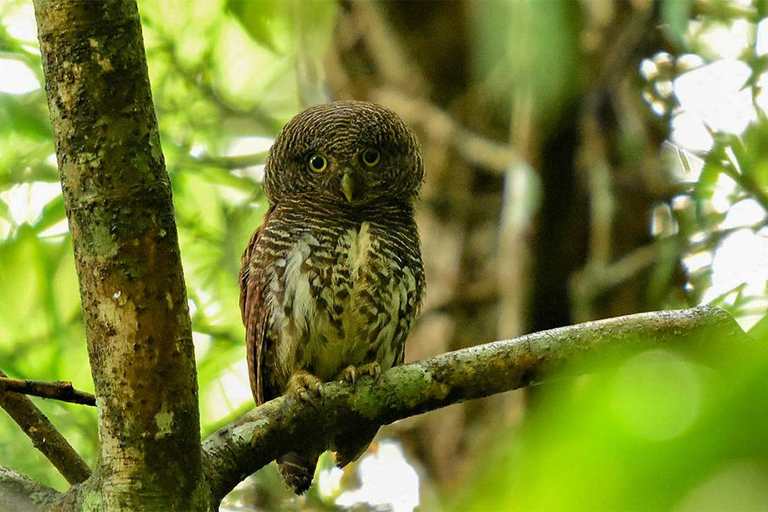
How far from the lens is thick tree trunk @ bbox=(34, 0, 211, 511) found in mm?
1771

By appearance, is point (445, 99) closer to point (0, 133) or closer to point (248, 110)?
point (248, 110)

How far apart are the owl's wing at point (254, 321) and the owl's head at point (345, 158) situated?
12.7 inches

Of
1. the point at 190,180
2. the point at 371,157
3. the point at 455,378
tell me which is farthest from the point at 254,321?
the point at 190,180

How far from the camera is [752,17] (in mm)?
4375

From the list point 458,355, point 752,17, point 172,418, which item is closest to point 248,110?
point 752,17

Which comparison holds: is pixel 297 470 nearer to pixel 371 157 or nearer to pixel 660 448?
pixel 371 157

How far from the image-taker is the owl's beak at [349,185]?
3.51 m

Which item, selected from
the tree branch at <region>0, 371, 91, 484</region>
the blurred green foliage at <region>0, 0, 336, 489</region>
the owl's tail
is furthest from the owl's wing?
the tree branch at <region>0, 371, 91, 484</region>

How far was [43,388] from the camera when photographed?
1954 mm

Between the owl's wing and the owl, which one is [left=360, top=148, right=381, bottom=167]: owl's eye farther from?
the owl's wing

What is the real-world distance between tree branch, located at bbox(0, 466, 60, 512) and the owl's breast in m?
1.28

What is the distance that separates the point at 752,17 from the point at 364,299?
8.21ft

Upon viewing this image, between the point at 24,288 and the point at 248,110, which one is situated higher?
the point at 248,110

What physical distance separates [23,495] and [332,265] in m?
1.45
